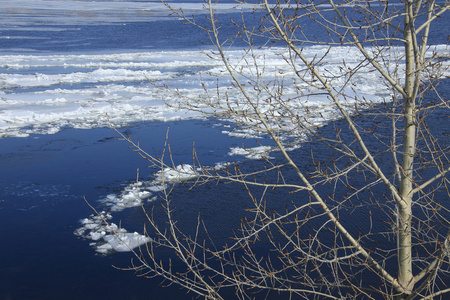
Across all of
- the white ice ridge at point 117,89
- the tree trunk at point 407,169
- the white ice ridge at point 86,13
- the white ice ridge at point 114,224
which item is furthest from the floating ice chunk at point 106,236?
the white ice ridge at point 86,13

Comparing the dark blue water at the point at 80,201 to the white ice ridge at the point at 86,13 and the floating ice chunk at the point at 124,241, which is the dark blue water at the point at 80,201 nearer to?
the floating ice chunk at the point at 124,241

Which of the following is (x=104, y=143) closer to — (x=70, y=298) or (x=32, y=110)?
(x=32, y=110)

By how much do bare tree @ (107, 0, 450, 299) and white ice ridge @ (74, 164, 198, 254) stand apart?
26 cm

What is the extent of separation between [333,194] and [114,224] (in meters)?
4.05

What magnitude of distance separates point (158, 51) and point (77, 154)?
15965 mm

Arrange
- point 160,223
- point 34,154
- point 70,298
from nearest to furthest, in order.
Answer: point 70,298 < point 160,223 < point 34,154

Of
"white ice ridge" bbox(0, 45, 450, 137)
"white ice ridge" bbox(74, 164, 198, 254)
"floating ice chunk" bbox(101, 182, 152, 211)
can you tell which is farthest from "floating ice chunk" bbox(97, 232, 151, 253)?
"white ice ridge" bbox(0, 45, 450, 137)

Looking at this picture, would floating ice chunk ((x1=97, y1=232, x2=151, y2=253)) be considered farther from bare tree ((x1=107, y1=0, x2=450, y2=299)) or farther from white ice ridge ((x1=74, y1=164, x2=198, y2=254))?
bare tree ((x1=107, y1=0, x2=450, y2=299))

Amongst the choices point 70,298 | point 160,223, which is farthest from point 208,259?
point 70,298

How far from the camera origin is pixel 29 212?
7.68 m

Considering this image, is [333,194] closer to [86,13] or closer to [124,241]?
[124,241]

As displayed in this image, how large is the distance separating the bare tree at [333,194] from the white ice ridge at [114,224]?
10.4 inches

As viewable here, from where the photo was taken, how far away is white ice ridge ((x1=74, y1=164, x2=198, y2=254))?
666 centimetres

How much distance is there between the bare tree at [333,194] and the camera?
3.59 meters
